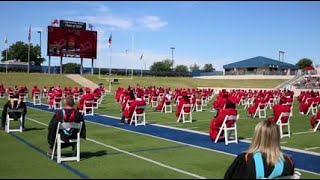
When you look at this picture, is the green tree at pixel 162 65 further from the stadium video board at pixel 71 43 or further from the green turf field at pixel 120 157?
the green turf field at pixel 120 157

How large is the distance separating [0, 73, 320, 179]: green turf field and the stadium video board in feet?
155

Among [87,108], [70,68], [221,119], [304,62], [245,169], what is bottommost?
[87,108]

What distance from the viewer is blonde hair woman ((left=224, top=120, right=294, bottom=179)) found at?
488 cm

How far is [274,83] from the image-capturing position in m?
69.8

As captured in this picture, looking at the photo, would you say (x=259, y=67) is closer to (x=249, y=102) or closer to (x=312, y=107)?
(x=249, y=102)

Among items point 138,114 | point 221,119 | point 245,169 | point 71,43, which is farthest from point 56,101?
point 71,43

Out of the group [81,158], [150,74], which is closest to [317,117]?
[81,158]

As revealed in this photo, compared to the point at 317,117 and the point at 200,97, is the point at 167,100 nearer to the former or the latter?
the point at 200,97

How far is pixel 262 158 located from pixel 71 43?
59.5m

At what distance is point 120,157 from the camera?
1034cm

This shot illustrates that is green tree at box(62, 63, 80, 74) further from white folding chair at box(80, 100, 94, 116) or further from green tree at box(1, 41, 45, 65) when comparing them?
white folding chair at box(80, 100, 94, 116)

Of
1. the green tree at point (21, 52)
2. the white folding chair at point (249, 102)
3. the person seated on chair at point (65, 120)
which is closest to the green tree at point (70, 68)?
the green tree at point (21, 52)

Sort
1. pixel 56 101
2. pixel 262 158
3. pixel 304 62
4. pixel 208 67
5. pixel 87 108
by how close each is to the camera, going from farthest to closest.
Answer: pixel 208 67 < pixel 304 62 < pixel 56 101 < pixel 87 108 < pixel 262 158

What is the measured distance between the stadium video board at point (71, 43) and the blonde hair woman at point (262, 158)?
58149mm
